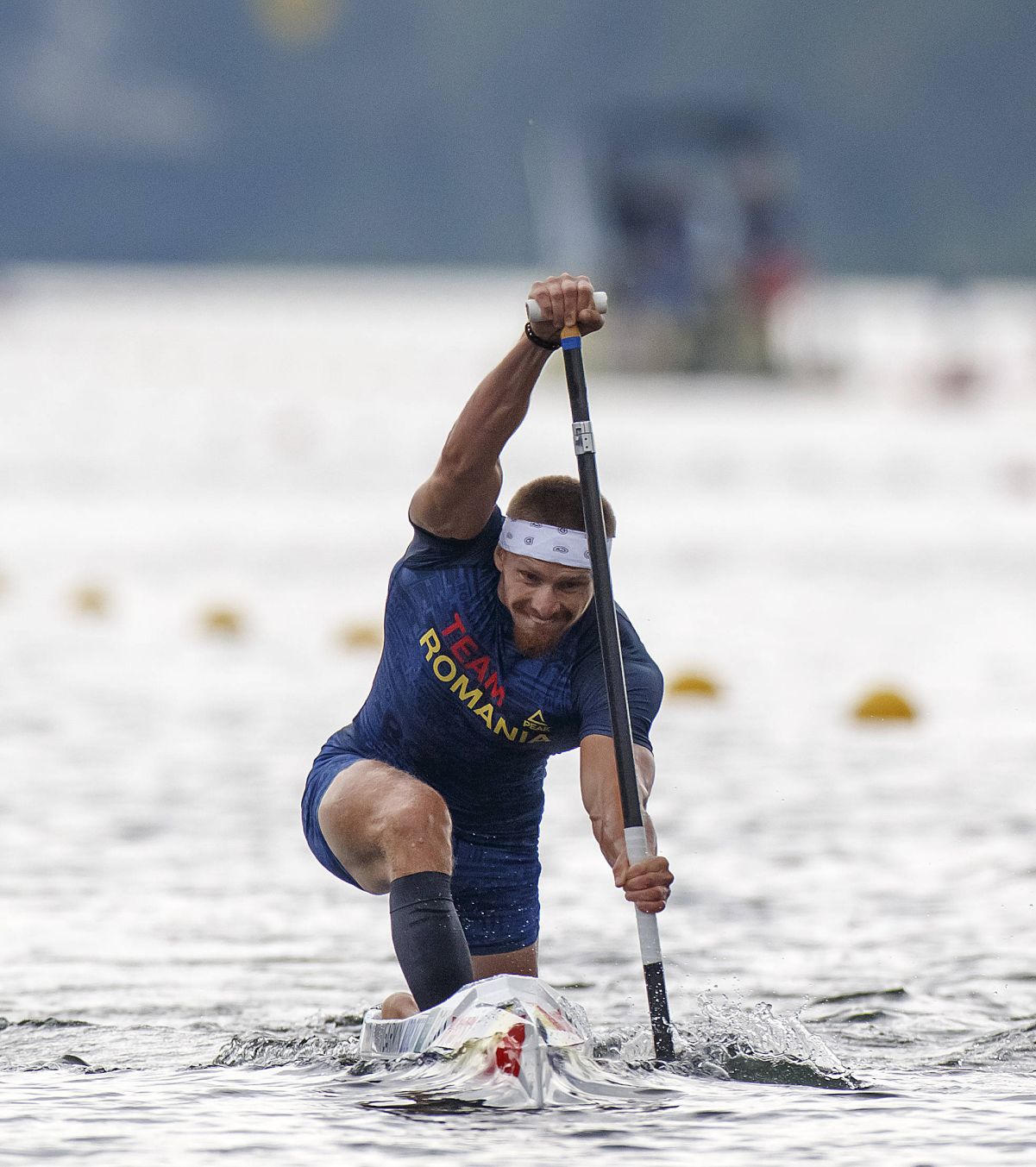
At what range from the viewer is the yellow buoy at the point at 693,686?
35.4 feet

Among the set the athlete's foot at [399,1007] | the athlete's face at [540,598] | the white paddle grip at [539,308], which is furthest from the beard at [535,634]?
the athlete's foot at [399,1007]

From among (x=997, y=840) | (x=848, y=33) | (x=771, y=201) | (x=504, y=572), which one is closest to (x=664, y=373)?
(x=771, y=201)

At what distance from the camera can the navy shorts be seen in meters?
5.33

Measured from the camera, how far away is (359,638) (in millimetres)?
12172

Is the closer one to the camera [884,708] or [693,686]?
[884,708]

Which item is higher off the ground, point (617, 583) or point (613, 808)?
point (617, 583)

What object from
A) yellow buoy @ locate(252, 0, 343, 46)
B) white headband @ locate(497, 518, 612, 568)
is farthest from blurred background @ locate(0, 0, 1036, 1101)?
yellow buoy @ locate(252, 0, 343, 46)

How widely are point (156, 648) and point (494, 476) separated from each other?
25.3 ft

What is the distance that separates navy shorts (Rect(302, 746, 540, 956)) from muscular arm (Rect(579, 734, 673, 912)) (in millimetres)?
469

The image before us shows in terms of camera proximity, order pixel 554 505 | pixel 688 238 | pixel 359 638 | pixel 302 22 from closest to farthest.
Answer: pixel 554 505, pixel 359 638, pixel 688 238, pixel 302 22

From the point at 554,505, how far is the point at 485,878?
0.99 m

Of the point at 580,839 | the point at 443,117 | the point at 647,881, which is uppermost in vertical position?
the point at 443,117

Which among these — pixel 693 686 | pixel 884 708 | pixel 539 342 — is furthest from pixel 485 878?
pixel 693 686

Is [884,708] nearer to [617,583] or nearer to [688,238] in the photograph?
[617,583]
